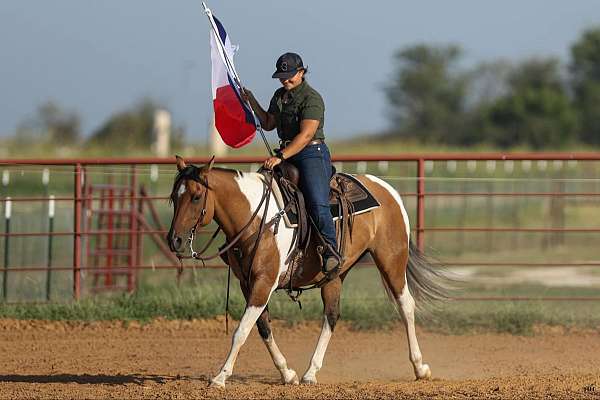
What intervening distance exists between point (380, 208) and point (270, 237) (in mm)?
1282

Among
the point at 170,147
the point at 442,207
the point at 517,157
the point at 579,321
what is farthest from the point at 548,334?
the point at 170,147

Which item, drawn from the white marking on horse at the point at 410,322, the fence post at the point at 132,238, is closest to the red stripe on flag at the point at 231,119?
the white marking on horse at the point at 410,322

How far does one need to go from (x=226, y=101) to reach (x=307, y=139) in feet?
3.77

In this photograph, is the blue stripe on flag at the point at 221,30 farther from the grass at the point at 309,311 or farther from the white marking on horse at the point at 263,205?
the grass at the point at 309,311

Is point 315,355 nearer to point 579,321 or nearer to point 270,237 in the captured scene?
point 270,237

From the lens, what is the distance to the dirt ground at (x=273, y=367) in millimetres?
8156

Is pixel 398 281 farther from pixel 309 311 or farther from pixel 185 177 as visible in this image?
pixel 309 311

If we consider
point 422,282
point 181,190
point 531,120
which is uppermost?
point 531,120

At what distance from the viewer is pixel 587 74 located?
83875 millimetres

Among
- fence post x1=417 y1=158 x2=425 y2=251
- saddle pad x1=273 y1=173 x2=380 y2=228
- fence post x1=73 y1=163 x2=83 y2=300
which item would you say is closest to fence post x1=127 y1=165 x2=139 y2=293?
fence post x1=73 y1=163 x2=83 y2=300

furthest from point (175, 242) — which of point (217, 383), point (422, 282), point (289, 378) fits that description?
point (422, 282)

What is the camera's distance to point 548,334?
1195 centimetres

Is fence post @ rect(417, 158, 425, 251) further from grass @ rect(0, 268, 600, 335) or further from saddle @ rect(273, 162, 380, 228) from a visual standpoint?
saddle @ rect(273, 162, 380, 228)

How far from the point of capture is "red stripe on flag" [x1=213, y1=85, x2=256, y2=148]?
30.4ft
